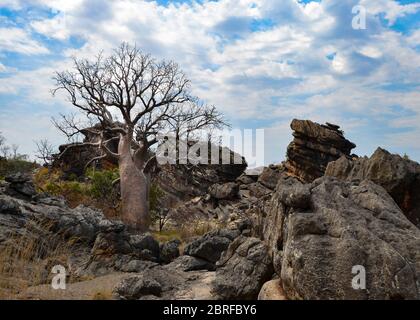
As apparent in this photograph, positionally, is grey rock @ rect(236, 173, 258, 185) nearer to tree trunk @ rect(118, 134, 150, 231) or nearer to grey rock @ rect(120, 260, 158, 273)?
tree trunk @ rect(118, 134, 150, 231)

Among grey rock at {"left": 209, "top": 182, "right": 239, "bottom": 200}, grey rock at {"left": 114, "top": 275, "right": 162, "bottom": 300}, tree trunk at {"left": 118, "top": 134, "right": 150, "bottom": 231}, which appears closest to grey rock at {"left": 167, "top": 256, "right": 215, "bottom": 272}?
grey rock at {"left": 114, "top": 275, "right": 162, "bottom": 300}

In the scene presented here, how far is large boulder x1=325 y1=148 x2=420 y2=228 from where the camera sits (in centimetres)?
863

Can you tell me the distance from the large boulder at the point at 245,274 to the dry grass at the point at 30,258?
2843mm

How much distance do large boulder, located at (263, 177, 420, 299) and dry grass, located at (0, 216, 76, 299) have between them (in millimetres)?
3780

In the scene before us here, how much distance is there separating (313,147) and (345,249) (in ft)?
64.4

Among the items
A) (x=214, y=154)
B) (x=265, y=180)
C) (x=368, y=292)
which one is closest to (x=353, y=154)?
(x=265, y=180)

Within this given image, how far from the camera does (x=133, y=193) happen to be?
16484mm

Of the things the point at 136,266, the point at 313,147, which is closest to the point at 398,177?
the point at 136,266

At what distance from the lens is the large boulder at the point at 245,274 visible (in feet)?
20.5

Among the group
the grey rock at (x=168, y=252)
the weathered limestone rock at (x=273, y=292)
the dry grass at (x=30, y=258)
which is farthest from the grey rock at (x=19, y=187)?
the weathered limestone rock at (x=273, y=292)

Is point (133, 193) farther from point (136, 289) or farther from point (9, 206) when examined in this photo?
point (136, 289)

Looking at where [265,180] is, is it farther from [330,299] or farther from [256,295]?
[330,299]

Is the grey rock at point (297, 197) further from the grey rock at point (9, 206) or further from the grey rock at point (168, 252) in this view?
the grey rock at point (9, 206)
